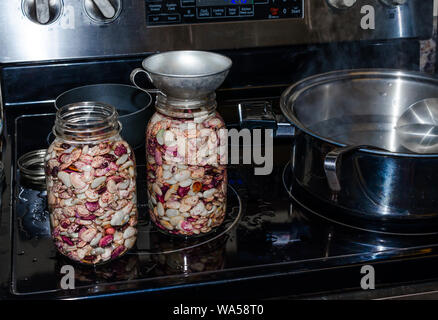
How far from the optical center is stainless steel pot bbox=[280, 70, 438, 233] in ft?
2.43

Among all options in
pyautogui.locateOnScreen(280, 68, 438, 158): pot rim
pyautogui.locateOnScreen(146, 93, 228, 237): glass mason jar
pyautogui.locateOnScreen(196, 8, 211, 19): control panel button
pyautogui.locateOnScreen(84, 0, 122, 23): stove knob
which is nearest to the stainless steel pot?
pyautogui.locateOnScreen(280, 68, 438, 158): pot rim

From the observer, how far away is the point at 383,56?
1188mm

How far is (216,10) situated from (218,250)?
51cm

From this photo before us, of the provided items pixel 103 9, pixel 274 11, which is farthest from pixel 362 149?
pixel 103 9

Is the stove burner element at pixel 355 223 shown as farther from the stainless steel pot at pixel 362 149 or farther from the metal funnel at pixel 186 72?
the metal funnel at pixel 186 72

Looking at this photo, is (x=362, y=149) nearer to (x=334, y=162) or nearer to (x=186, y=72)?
(x=334, y=162)

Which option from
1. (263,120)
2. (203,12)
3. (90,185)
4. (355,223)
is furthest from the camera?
(203,12)

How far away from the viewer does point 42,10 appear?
39.6 inches

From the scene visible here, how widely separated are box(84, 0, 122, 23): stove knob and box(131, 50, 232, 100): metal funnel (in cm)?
33

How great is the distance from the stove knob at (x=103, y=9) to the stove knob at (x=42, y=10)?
0.05 meters

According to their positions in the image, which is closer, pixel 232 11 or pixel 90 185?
pixel 90 185

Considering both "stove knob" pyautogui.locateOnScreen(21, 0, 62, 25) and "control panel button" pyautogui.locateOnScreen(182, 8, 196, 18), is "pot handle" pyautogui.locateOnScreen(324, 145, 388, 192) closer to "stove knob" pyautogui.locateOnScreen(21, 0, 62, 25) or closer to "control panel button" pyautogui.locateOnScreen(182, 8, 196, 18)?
"control panel button" pyautogui.locateOnScreen(182, 8, 196, 18)

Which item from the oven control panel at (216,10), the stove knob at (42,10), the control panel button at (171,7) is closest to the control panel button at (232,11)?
the oven control panel at (216,10)
